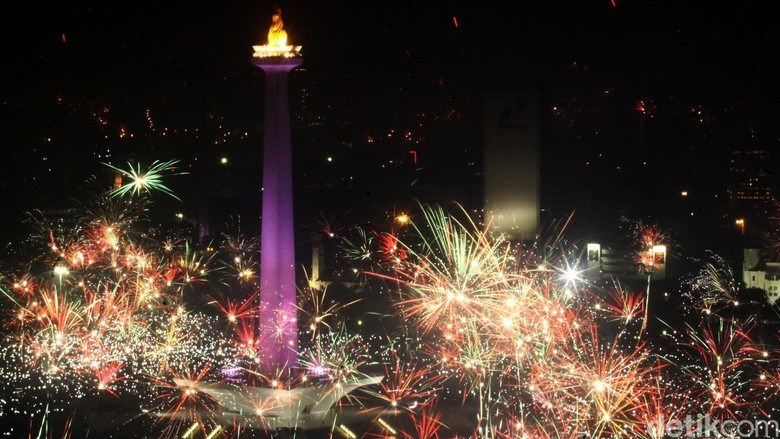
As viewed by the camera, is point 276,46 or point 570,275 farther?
point 570,275

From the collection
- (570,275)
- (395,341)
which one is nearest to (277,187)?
(395,341)

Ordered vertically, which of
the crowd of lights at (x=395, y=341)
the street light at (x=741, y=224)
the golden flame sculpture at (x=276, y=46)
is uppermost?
the golden flame sculpture at (x=276, y=46)

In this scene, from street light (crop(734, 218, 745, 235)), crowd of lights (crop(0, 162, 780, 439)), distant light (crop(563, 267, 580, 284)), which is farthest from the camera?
street light (crop(734, 218, 745, 235))

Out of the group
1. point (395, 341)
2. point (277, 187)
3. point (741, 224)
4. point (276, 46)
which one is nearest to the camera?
point (277, 187)

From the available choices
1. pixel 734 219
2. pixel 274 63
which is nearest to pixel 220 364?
pixel 274 63

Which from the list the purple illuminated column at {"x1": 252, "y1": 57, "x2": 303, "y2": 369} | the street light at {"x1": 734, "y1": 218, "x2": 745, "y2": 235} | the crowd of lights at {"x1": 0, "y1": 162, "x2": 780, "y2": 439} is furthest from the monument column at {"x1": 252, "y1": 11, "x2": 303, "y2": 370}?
the street light at {"x1": 734, "y1": 218, "x2": 745, "y2": 235}

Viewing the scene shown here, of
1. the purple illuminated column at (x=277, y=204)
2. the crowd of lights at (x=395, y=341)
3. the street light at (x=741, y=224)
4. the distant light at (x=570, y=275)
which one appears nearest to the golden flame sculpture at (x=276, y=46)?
the purple illuminated column at (x=277, y=204)

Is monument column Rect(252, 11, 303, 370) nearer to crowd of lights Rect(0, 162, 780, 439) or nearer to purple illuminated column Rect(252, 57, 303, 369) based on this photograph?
purple illuminated column Rect(252, 57, 303, 369)

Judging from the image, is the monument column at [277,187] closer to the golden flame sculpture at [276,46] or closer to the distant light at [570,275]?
the golden flame sculpture at [276,46]

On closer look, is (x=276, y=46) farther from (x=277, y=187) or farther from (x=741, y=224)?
(x=741, y=224)
